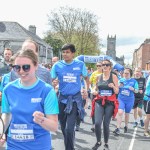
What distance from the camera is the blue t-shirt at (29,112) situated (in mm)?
3416

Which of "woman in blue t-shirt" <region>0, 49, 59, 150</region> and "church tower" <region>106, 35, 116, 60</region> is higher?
"church tower" <region>106, 35, 116, 60</region>

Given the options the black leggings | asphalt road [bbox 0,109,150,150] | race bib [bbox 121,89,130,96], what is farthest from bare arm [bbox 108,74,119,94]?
race bib [bbox 121,89,130,96]

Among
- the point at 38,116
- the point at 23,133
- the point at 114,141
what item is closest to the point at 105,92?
the point at 114,141

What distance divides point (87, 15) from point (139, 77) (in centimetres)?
6173

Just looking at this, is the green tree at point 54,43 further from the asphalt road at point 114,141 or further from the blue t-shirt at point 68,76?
the blue t-shirt at point 68,76

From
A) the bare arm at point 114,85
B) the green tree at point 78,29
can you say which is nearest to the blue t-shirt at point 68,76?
the bare arm at point 114,85

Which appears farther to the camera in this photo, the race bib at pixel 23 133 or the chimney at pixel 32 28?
the chimney at pixel 32 28

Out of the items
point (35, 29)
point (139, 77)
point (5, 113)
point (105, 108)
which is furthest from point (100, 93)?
point (35, 29)

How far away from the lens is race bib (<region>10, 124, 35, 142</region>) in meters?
3.43

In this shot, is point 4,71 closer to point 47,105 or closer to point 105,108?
point 105,108

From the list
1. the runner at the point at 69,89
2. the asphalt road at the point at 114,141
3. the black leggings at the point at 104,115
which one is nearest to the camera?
the runner at the point at 69,89

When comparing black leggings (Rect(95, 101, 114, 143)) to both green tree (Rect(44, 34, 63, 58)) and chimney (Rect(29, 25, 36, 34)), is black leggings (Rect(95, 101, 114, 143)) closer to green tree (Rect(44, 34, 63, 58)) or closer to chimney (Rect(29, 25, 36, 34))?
green tree (Rect(44, 34, 63, 58))

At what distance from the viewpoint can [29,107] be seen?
3404mm

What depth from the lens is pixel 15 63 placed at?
11.4ft
